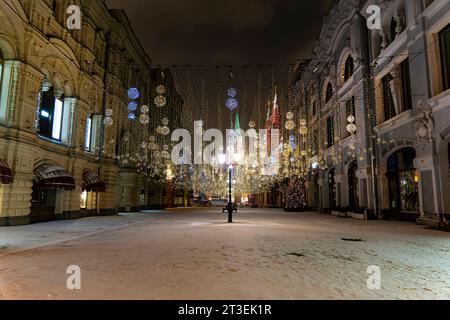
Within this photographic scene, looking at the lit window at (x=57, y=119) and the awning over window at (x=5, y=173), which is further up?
the lit window at (x=57, y=119)

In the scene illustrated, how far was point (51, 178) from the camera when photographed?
17.1 meters

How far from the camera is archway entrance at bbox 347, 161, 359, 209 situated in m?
24.5

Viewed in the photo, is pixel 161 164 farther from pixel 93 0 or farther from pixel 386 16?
pixel 386 16

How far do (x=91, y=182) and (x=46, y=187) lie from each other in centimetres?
503

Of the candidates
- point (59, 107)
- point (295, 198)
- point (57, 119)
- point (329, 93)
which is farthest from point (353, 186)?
point (59, 107)

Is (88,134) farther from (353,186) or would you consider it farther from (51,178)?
(353,186)

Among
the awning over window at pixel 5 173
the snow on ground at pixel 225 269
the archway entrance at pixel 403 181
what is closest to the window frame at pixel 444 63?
the archway entrance at pixel 403 181

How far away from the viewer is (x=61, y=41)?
717 inches

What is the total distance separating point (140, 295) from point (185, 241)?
18.6 feet

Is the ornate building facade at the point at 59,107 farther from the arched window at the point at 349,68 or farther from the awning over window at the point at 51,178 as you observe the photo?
the arched window at the point at 349,68

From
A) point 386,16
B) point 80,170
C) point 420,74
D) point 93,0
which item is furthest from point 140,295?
point 93,0

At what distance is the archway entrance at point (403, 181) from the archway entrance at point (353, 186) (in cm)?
427

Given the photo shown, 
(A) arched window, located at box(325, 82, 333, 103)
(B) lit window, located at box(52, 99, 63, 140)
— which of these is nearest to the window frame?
(A) arched window, located at box(325, 82, 333, 103)

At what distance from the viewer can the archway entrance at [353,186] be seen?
24.5 meters
